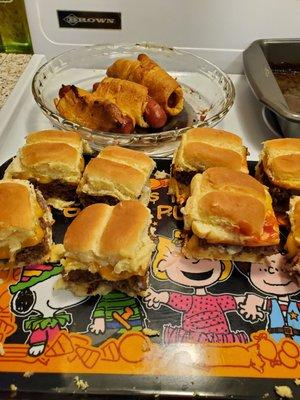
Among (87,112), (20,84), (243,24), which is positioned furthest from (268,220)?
(20,84)

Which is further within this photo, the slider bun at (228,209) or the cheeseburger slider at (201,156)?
the cheeseburger slider at (201,156)

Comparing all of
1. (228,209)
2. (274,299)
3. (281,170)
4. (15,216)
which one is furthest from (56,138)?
(274,299)

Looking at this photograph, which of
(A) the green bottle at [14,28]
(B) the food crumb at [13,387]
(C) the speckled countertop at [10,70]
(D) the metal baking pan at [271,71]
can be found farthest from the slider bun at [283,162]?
(A) the green bottle at [14,28]

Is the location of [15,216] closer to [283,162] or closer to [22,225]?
[22,225]

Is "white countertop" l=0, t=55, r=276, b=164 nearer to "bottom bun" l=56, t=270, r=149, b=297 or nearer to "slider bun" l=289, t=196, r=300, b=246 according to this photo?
"slider bun" l=289, t=196, r=300, b=246

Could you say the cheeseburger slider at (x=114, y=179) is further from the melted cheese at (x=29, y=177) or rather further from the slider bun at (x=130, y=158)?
the melted cheese at (x=29, y=177)

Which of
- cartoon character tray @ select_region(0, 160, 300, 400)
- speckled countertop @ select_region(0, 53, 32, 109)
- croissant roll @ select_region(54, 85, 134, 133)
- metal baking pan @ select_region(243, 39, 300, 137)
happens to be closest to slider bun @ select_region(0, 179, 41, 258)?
cartoon character tray @ select_region(0, 160, 300, 400)

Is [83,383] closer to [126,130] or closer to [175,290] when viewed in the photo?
[175,290]

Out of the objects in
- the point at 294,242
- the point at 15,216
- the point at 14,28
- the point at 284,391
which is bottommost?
the point at 284,391
